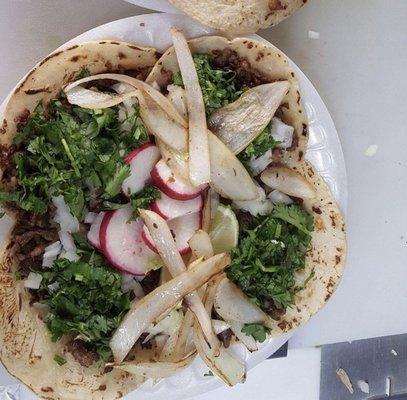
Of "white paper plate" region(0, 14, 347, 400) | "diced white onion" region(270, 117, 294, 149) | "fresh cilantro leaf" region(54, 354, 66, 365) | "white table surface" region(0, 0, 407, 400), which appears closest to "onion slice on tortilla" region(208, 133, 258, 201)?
"diced white onion" region(270, 117, 294, 149)

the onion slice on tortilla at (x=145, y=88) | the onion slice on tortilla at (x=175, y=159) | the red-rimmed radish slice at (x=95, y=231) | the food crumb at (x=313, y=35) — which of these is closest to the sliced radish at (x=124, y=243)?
the red-rimmed radish slice at (x=95, y=231)

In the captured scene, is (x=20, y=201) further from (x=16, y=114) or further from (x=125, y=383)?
(x=125, y=383)

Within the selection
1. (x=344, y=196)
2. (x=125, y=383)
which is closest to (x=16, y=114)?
(x=125, y=383)

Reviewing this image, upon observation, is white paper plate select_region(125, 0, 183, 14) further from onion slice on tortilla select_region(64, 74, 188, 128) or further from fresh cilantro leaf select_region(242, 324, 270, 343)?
fresh cilantro leaf select_region(242, 324, 270, 343)

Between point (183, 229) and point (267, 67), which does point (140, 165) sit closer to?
point (183, 229)

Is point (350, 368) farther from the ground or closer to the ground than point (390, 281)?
closer to the ground
